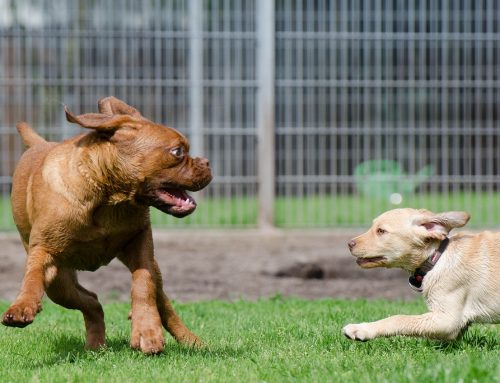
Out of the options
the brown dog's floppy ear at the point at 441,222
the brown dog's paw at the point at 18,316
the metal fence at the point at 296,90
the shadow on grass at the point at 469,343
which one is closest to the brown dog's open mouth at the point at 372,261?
the brown dog's floppy ear at the point at 441,222

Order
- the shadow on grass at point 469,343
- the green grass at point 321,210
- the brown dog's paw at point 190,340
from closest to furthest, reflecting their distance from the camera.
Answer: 1. the shadow on grass at point 469,343
2. the brown dog's paw at point 190,340
3. the green grass at point 321,210

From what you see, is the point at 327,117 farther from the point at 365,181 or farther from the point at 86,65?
the point at 86,65

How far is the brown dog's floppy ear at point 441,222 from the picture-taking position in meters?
5.67

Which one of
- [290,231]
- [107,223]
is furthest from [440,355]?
[290,231]

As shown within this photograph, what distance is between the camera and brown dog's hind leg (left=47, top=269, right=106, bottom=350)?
5672 mm

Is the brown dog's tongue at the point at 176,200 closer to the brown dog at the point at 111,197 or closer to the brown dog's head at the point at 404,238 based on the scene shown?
the brown dog at the point at 111,197

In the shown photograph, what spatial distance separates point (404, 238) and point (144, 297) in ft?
5.10

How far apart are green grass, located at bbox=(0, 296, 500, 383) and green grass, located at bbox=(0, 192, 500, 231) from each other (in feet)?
13.5

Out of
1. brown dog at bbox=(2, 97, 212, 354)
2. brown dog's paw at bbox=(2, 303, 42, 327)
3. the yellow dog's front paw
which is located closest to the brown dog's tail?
brown dog at bbox=(2, 97, 212, 354)

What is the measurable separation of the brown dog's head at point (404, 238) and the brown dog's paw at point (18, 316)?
1951 mm

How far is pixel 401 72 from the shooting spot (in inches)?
453

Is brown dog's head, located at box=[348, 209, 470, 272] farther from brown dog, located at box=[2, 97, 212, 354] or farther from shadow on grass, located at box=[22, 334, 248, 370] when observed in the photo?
brown dog, located at box=[2, 97, 212, 354]

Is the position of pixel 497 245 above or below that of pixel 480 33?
below

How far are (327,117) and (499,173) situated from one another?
210 cm
